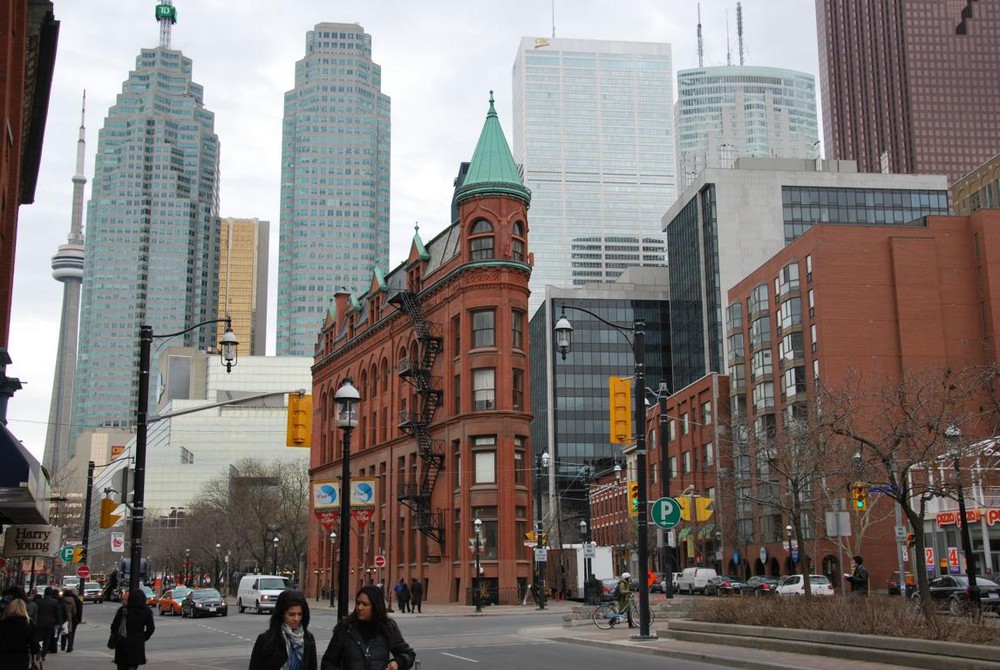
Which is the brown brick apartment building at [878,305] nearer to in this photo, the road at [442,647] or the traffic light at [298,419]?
the road at [442,647]

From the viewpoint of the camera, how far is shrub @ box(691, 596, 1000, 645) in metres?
19.3

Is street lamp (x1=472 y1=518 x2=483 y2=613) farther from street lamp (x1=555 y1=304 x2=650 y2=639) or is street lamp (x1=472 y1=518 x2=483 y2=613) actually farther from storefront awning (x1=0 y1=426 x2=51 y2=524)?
storefront awning (x1=0 y1=426 x2=51 y2=524)

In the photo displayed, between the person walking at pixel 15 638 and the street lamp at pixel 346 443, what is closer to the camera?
the person walking at pixel 15 638

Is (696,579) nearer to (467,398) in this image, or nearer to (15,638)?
(467,398)

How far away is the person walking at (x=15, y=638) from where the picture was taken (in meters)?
13.2

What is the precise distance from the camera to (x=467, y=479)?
61.4 meters

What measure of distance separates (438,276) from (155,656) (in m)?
39.8

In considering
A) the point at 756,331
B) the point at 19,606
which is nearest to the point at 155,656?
the point at 19,606

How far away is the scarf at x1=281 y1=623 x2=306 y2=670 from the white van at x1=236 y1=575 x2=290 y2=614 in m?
49.2

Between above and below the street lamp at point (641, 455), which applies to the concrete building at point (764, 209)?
above

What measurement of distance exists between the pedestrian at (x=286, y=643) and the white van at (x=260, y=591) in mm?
49128

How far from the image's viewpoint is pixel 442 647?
96.1 ft

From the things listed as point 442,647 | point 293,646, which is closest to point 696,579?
point 442,647

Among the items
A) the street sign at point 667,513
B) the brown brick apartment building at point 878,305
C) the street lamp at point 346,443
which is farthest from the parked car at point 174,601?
the street lamp at point 346,443
